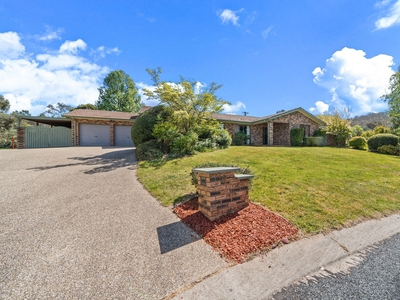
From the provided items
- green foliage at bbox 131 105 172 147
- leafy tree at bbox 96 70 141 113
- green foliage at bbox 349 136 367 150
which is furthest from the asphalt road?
leafy tree at bbox 96 70 141 113

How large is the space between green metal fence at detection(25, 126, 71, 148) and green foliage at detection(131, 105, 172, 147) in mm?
9596

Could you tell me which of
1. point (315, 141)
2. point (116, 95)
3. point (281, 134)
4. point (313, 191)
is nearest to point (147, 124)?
point (313, 191)

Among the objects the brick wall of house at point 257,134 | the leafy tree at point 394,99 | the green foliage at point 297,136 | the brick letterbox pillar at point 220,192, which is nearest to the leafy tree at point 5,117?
the brick wall of house at point 257,134

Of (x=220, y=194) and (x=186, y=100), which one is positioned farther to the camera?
(x=186, y=100)

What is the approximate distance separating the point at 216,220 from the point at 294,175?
381cm

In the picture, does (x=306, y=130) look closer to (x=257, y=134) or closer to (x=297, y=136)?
(x=297, y=136)

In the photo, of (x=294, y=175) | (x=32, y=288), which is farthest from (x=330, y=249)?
(x=32, y=288)

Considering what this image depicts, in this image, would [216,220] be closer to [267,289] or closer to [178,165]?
[267,289]

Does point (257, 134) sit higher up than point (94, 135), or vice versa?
point (257, 134)

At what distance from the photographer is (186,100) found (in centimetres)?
1071

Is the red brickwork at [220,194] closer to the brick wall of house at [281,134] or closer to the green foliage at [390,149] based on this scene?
the green foliage at [390,149]

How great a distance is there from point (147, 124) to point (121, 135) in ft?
27.7

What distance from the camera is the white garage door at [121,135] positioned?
16.9m

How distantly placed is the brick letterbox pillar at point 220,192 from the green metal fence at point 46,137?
16989mm
